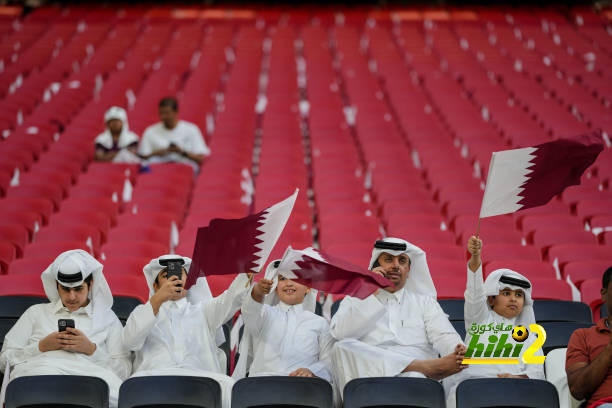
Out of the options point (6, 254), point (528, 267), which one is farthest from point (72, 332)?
point (528, 267)

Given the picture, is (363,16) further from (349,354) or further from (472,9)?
(349,354)

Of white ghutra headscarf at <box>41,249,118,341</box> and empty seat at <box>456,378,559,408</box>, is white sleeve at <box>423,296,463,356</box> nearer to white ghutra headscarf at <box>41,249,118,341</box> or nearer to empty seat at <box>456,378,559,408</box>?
empty seat at <box>456,378,559,408</box>

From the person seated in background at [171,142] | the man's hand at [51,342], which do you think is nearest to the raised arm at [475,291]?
the man's hand at [51,342]

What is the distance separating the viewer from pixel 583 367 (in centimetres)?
335

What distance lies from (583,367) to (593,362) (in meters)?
0.11

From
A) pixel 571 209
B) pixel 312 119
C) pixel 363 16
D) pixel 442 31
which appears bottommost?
pixel 571 209

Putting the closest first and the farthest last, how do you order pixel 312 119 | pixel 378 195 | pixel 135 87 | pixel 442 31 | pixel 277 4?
pixel 378 195 → pixel 312 119 → pixel 135 87 → pixel 442 31 → pixel 277 4

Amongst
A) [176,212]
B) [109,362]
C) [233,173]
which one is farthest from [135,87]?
[109,362]

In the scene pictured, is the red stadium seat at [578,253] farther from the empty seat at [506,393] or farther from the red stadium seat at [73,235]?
the red stadium seat at [73,235]

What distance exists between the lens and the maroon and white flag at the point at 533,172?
3.88 metres

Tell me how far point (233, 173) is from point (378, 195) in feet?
4.63

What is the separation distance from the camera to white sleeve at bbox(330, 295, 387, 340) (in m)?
3.91

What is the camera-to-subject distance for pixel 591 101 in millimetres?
10398

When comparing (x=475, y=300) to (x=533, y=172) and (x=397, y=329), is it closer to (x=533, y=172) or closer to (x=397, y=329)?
(x=397, y=329)
